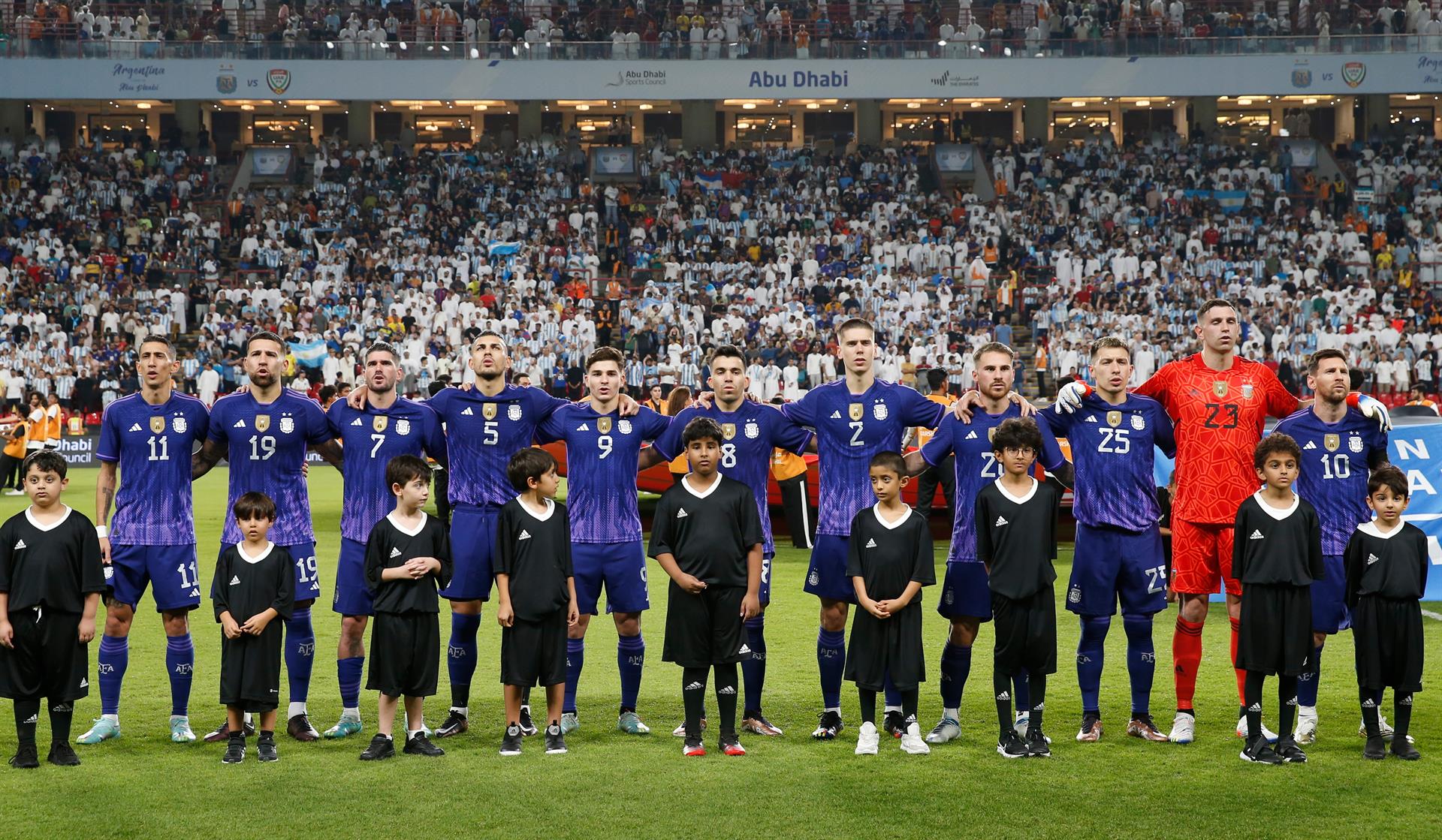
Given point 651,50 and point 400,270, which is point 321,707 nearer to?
point 400,270

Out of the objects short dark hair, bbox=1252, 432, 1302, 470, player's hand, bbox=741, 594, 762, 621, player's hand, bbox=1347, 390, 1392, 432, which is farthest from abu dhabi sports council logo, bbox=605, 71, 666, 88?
short dark hair, bbox=1252, 432, 1302, 470

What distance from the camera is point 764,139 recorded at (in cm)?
4503

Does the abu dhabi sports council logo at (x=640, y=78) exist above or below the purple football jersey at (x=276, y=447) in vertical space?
above

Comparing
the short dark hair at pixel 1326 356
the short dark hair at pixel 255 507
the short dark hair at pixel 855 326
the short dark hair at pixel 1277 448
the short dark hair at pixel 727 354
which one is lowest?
the short dark hair at pixel 255 507

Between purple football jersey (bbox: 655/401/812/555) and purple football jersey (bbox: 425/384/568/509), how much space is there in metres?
0.71

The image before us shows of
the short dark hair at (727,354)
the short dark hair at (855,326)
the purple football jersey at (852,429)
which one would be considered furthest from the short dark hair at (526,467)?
the short dark hair at (855,326)

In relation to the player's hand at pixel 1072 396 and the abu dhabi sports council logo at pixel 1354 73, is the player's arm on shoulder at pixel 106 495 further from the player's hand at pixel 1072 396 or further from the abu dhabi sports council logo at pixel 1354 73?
the abu dhabi sports council logo at pixel 1354 73

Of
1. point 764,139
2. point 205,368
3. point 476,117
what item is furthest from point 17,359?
point 764,139

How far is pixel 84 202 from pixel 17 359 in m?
10.5

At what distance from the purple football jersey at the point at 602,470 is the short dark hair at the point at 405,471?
2.68 feet

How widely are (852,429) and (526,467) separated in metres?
1.73

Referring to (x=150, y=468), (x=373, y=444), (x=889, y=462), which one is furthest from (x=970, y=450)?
(x=150, y=468)

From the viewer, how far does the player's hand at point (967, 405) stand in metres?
7.42

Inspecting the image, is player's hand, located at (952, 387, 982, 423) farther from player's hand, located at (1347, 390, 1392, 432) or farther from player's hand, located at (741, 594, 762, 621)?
player's hand, located at (1347, 390, 1392, 432)
